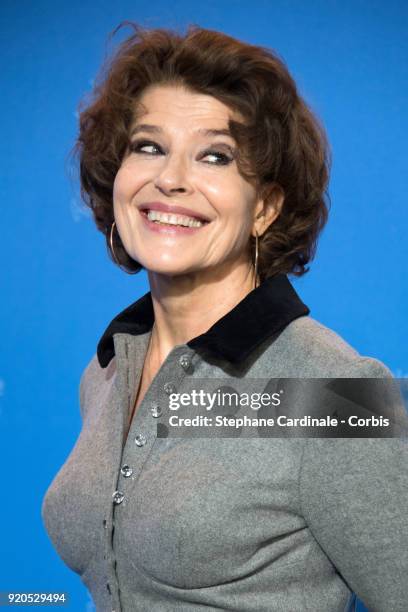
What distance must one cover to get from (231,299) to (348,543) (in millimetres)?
416

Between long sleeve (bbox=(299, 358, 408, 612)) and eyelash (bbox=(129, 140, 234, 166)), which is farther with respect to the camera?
eyelash (bbox=(129, 140, 234, 166))

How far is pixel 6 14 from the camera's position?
2.58m

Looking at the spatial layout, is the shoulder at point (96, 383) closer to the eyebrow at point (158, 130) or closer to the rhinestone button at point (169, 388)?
the rhinestone button at point (169, 388)

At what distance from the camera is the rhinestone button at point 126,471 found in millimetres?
1229

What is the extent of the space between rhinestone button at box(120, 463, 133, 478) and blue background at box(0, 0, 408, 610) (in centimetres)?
125

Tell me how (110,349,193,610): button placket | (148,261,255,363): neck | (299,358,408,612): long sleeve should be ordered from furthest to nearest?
(148,261,255,363): neck → (110,349,193,610): button placket → (299,358,408,612): long sleeve

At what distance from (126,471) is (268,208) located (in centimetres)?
45

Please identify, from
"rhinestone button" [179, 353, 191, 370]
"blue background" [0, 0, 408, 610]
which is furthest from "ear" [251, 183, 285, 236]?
"blue background" [0, 0, 408, 610]

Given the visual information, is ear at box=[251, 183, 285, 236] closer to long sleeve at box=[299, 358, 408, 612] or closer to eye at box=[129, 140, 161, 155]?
eye at box=[129, 140, 161, 155]

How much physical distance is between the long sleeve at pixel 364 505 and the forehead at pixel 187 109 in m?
0.43

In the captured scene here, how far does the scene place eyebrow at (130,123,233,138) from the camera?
4.14 feet

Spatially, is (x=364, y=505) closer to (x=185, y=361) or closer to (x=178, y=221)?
(x=185, y=361)

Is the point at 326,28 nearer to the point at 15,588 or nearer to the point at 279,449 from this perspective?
the point at 279,449

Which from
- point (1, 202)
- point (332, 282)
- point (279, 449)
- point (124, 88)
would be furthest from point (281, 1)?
point (279, 449)
